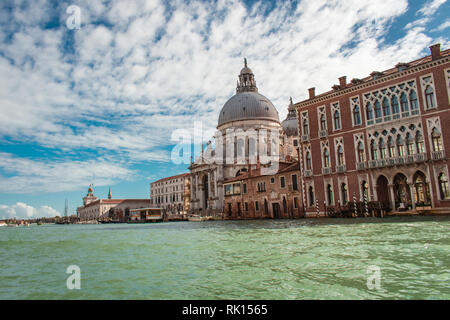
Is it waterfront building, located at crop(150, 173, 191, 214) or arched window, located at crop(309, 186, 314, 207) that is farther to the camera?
waterfront building, located at crop(150, 173, 191, 214)

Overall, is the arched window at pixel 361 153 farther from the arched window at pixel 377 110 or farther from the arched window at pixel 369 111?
the arched window at pixel 377 110

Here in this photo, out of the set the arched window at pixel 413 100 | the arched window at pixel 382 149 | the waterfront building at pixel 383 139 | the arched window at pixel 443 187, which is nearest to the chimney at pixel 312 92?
the waterfront building at pixel 383 139

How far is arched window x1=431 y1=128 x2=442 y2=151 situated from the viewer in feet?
70.7

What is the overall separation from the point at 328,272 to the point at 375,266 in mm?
1031

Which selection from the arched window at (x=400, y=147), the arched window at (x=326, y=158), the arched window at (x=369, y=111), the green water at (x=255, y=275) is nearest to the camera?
the green water at (x=255, y=275)

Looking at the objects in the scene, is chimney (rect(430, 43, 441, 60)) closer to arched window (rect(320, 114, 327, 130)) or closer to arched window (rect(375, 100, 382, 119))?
arched window (rect(375, 100, 382, 119))

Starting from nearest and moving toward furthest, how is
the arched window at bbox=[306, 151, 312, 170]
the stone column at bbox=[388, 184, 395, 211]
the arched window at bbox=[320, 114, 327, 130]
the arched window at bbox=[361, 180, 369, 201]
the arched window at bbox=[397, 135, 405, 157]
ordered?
the arched window at bbox=[397, 135, 405, 157] → the stone column at bbox=[388, 184, 395, 211] → the arched window at bbox=[361, 180, 369, 201] → the arched window at bbox=[320, 114, 327, 130] → the arched window at bbox=[306, 151, 312, 170]

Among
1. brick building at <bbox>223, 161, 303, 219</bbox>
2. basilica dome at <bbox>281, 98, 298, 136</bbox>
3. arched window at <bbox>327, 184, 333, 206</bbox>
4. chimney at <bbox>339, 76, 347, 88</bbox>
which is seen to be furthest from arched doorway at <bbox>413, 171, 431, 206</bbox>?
basilica dome at <bbox>281, 98, 298, 136</bbox>

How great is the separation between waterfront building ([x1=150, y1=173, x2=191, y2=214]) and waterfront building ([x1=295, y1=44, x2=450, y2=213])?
157 ft

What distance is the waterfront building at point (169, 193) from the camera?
76.7m

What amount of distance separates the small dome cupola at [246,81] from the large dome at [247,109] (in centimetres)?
406
